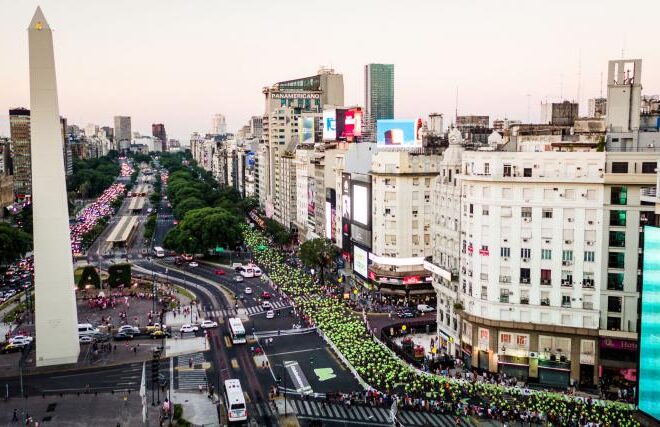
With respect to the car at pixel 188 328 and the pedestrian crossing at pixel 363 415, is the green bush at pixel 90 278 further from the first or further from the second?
the pedestrian crossing at pixel 363 415

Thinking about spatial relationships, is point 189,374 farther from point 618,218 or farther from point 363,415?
point 618,218

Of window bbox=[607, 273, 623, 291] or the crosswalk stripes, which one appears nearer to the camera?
window bbox=[607, 273, 623, 291]

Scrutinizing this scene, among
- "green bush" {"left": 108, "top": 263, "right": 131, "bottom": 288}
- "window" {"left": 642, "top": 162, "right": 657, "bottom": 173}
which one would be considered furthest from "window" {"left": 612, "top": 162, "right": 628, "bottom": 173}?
"green bush" {"left": 108, "top": 263, "right": 131, "bottom": 288}

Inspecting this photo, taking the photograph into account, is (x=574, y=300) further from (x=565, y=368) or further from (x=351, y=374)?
(x=351, y=374)

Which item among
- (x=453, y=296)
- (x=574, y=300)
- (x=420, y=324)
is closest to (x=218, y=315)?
(x=420, y=324)

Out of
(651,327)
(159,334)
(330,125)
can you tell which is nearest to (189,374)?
(159,334)

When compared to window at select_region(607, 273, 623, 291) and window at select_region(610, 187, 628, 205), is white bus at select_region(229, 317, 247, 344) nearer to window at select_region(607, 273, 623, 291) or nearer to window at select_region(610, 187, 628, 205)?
window at select_region(607, 273, 623, 291)
